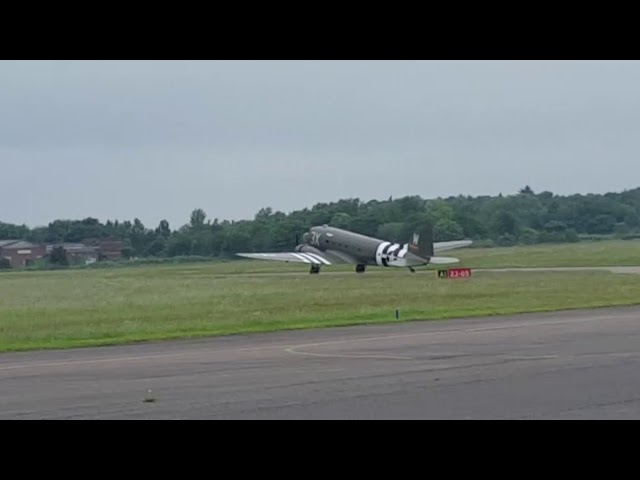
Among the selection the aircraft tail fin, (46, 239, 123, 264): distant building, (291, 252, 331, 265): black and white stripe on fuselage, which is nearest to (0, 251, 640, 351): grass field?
the aircraft tail fin

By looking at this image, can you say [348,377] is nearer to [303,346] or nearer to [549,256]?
[303,346]

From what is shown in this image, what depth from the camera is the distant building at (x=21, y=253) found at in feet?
353

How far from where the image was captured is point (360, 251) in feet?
218

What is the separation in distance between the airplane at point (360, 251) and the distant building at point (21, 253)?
139 feet

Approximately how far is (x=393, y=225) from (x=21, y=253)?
120 feet

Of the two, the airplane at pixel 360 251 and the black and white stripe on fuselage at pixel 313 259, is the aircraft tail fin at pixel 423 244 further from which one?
the black and white stripe on fuselage at pixel 313 259

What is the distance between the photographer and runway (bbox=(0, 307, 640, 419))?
13.3m

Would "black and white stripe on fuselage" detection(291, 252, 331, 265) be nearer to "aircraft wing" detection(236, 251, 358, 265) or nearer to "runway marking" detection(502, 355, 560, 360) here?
"aircraft wing" detection(236, 251, 358, 265)

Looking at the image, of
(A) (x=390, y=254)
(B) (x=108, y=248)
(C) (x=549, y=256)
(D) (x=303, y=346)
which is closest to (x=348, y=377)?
(D) (x=303, y=346)

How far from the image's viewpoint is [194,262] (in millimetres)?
101562

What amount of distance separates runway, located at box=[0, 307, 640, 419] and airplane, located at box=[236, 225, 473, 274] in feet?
115
